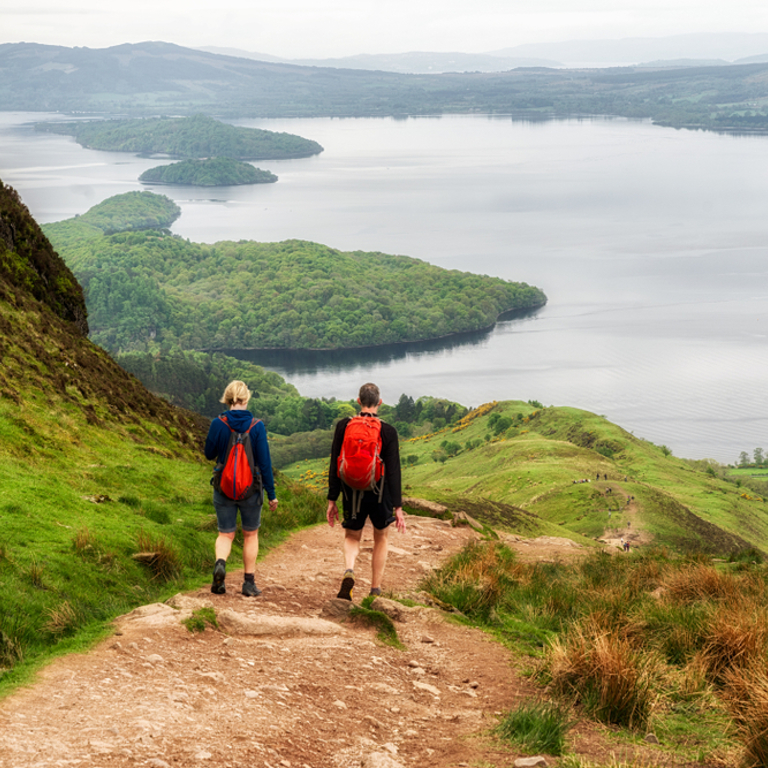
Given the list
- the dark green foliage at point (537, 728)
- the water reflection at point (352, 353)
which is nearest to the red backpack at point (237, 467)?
the dark green foliage at point (537, 728)

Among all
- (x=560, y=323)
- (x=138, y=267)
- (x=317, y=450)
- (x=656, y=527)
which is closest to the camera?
(x=656, y=527)

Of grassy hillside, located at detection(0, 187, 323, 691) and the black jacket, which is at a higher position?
the black jacket

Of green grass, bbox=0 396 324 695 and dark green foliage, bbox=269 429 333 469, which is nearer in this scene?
green grass, bbox=0 396 324 695

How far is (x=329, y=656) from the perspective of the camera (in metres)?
5.73

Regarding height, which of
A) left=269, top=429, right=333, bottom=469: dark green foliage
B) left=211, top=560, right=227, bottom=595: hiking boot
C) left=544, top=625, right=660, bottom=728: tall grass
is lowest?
left=269, top=429, right=333, bottom=469: dark green foliage

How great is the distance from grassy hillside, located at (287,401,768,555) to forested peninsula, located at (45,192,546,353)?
251 ft

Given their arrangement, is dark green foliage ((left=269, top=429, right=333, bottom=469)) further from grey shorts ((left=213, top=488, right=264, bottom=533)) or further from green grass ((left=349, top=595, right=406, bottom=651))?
green grass ((left=349, top=595, right=406, bottom=651))

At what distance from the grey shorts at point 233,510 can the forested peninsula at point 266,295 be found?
476ft

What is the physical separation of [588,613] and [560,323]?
141 m

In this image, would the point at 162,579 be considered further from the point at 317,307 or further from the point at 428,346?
the point at 317,307

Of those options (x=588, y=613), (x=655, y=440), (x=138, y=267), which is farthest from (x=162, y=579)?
(x=138, y=267)

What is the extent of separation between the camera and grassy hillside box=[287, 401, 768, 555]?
37094 mm

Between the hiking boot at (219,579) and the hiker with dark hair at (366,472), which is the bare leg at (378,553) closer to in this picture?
the hiker with dark hair at (366,472)

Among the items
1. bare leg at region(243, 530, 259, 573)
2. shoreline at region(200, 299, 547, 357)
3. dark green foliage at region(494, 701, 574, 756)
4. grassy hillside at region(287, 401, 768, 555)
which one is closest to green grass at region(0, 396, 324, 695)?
bare leg at region(243, 530, 259, 573)
